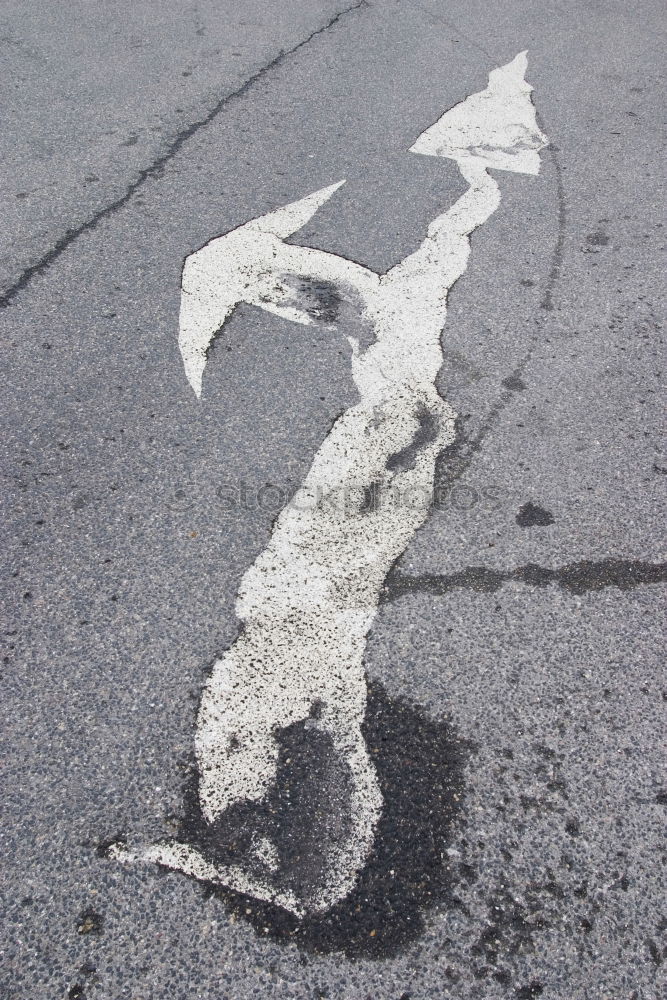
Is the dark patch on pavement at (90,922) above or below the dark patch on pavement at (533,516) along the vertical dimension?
above

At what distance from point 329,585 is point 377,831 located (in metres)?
0.85

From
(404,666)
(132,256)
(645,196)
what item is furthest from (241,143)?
(404,666)

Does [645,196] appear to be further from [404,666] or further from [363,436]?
[404,666]

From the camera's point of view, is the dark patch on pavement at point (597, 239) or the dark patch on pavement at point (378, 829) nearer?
the dark patch on pavement at point (378, 829)

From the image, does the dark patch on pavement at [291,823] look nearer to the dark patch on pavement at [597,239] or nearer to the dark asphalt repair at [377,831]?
the dark asphalt repair at [377,831]

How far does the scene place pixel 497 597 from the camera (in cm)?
271

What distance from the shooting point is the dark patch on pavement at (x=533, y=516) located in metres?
2.96

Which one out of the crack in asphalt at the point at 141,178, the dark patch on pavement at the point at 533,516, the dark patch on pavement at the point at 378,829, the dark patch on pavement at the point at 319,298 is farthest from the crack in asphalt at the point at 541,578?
the crack in asphalt at the point at 141,178

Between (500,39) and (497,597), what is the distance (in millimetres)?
6247

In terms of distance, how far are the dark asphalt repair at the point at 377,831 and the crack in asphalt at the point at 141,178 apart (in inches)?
109

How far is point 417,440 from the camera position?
3256 millimetres

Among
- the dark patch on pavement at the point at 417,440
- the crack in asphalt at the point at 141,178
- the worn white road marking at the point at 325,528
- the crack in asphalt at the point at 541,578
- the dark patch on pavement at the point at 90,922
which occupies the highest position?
the crack in asphalt at the point at 141,178

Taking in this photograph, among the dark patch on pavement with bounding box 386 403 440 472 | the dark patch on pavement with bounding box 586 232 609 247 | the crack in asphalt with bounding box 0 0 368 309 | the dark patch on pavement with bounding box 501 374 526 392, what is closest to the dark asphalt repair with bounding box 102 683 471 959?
the dark patch on pavement with bounding box 386 403 440 472

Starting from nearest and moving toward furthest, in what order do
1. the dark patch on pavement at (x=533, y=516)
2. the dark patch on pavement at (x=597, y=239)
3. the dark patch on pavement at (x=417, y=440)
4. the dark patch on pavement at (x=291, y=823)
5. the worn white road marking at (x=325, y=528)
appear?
the dark patch on pavement at (x=291, y=823) → the worn white road marking at (x=325, y=528) → the dark patch on pavement at (x=533, y=516) → the dark patch on pavement at (x=417, y=440) → the dark patch on pavement at (x=597, y=239)
